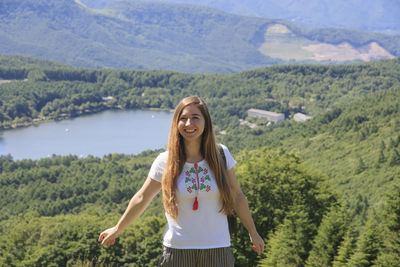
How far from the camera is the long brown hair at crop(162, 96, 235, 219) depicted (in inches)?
162

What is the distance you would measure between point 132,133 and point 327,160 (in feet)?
196

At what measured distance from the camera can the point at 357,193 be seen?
28.2 m

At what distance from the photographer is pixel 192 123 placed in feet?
13.8

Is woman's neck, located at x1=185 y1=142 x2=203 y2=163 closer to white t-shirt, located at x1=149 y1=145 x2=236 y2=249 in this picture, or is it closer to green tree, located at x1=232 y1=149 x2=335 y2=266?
white t-shirt, located at x1=149 y1=145 x2=236 y2=249

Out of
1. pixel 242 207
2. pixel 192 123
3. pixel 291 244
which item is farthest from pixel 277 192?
pixel 192 123

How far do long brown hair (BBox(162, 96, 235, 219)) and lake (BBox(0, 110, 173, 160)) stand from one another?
75.7 m

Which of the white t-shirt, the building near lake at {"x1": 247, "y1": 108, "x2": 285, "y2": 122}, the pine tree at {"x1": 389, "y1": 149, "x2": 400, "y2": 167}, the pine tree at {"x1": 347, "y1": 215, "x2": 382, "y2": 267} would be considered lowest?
the building near lake at {"x1": 247, "y1": 108, "x2": 285, "y2": 122}

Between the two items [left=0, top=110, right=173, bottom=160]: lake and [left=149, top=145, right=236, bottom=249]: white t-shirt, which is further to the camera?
[left=0, top=110, right=173, bottom=160]: lake

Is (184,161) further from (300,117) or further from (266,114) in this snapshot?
(266,114)

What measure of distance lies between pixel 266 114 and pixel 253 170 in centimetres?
8363

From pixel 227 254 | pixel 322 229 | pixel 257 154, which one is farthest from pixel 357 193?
pixel 227 254

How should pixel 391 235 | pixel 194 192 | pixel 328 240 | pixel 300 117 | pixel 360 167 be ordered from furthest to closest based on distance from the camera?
pixel 300 117 → pixel 360 167 → pixel 328 240 → pixel 391 235 → pixel 194 192

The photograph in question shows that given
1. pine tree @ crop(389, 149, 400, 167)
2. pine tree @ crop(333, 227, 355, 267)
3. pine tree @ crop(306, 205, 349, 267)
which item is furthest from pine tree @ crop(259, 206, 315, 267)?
pine tree @ crop(389, 149, 400, 167)

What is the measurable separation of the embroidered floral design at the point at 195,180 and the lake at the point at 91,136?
75.8 m
